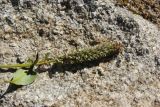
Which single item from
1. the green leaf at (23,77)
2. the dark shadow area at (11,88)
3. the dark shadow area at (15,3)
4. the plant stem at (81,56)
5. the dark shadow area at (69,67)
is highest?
the dark shadow area at (15,3)

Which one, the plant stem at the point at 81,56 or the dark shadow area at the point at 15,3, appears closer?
the plant stem at the point at 81,56

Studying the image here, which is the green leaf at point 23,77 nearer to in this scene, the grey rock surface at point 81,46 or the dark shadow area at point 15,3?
the grey rock surface at point 81,46

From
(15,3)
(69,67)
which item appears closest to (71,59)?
(69,67)

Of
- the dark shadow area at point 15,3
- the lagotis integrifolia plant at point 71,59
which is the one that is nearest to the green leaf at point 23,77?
the lagotis integrifolia plant at point 71,59

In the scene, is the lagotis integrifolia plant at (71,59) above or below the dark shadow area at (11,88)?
above

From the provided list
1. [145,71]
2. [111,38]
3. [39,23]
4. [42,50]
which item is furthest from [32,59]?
[145,71]

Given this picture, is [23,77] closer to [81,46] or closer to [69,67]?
[69,67]
